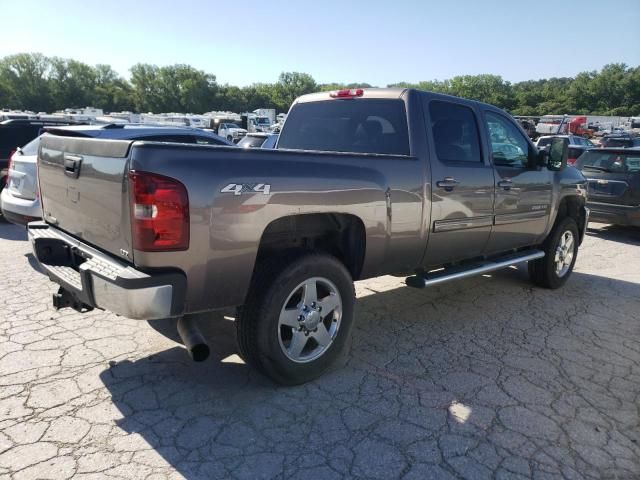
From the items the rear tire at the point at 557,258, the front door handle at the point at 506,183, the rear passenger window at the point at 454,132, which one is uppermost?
the rear passenger window at the point at 454,132

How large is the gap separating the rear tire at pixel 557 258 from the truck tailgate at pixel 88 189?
476 centimetres

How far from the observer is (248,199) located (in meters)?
2.80

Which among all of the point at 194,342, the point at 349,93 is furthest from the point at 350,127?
the point at 194,342

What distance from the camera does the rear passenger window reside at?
164 inches

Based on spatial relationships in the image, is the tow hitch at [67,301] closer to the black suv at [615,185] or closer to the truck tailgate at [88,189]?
the truck tailgate at [88,189]

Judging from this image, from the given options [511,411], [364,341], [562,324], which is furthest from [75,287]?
[562,324]

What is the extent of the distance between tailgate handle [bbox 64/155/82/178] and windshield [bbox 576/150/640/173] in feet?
31.5

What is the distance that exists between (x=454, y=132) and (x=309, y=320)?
2238mm

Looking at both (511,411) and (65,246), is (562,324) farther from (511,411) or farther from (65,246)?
(65,246)

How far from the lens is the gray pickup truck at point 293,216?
2605 millimetres

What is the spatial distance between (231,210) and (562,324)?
364 centimetres

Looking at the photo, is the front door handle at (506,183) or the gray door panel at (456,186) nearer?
the gray door panel at (456,186)

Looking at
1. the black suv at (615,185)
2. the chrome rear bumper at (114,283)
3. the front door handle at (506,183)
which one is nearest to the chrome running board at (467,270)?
the front door handle at (506,183)

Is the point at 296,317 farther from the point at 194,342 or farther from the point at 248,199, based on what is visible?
the point at 248,199
